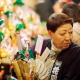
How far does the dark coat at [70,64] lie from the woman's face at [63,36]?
6 cm

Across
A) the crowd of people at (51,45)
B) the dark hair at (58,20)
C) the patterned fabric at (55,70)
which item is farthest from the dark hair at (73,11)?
the patterned fabric at (55,70)

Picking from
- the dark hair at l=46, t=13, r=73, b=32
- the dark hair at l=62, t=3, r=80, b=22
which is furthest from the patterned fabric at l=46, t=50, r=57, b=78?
the dark hair at l=62, t=3, r=80, b=22

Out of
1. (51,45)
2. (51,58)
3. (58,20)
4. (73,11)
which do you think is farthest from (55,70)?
(73,11)

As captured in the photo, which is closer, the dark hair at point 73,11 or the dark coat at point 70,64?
the dark coat at point 70,64

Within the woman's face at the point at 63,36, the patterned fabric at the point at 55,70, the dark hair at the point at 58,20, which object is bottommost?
the patterned fabric at the point at 55,70

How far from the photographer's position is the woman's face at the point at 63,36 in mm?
2127

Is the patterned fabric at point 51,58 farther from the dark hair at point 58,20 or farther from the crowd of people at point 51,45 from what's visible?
the dark hair at point 58,20

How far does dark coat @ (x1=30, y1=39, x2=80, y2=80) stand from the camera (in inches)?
83.2

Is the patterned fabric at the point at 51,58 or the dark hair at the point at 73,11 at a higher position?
the dark hair at the point at 73,11

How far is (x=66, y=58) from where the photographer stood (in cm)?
216

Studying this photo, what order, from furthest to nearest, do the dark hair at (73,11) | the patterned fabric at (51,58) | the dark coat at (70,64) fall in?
1. the dark hair at (73,11)
2. the patterned fabric at (51,58)
3. the dark coat at (70,64)

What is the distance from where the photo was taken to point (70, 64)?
7.00 ft

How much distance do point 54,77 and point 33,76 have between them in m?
0.19

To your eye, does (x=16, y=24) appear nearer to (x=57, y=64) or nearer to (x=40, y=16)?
(x=57, y=64)
